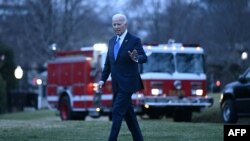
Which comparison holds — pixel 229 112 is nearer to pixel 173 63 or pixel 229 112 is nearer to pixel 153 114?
pixel 173 63

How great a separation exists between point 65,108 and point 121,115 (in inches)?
667

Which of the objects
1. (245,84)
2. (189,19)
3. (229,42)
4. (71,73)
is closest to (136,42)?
(245,84)

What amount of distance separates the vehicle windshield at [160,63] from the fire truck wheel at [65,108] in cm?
409

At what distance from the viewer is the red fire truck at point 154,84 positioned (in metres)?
24.5

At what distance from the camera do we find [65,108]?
27.7 meters

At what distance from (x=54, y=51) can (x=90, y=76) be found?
3416mm

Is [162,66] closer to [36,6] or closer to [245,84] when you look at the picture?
[245,84]

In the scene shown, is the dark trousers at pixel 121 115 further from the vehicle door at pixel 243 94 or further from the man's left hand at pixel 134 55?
the vehicle door at pixel 243 94

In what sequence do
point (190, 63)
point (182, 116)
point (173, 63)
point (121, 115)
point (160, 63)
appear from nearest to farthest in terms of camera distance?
1. point (121, 115)
2. point (160, 63)
3. point (173, 63)
4. point (190, 63)
5. point (182, 116)

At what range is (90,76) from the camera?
26.0 meters

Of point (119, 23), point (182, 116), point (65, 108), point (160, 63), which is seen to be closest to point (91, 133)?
point (119, 23)

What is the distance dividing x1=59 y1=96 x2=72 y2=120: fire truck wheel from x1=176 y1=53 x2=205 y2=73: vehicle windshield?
456cm

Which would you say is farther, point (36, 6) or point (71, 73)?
point (36, 6)

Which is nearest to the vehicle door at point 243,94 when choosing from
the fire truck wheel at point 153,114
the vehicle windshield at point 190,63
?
the vehicle windshield at point 190,63
